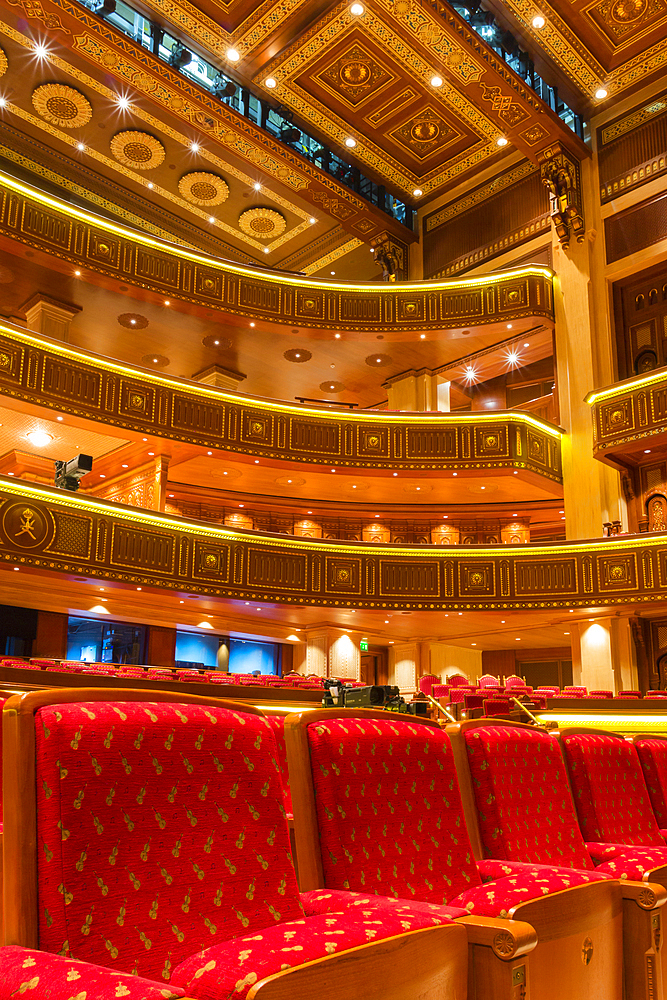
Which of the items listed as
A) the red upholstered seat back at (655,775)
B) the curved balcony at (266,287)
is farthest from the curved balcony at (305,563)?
the red upholstered seat back at (655,775)

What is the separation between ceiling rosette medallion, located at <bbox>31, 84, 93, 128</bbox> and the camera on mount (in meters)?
7.02

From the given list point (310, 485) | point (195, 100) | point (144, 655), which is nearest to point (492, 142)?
point (195, 100)

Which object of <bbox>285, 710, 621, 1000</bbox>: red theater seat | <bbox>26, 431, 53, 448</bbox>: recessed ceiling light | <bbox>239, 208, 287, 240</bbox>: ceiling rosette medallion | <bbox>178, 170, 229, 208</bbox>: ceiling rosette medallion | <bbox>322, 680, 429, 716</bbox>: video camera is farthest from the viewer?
<bbox>239, 208, 287, 240</bbox>: ceiling rosette medallion

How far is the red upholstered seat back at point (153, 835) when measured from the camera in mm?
1256

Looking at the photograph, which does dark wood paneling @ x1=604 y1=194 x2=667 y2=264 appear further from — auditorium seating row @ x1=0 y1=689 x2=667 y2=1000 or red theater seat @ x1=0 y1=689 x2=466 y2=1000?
red theater seat @ x1=0 y1=689 x2=466 y2=1000

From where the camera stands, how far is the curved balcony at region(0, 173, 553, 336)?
1328cm

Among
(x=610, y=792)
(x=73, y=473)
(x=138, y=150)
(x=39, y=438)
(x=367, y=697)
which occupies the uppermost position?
(x=138, y=150)

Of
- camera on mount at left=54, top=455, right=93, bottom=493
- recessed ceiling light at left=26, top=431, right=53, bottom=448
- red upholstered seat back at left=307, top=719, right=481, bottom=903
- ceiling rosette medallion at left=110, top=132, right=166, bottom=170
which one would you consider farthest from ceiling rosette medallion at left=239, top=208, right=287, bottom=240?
red upholstered seat back at left=307, top=719, right=481, bottom=903

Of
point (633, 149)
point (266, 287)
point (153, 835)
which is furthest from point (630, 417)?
point (153, 835)

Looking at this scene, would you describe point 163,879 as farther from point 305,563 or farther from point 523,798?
point 305,563

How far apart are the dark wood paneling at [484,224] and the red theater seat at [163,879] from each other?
16.4 metres

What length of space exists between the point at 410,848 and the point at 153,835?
0.70 m

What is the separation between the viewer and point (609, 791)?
2764 millimetres

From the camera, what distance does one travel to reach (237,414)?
46.0 feet
